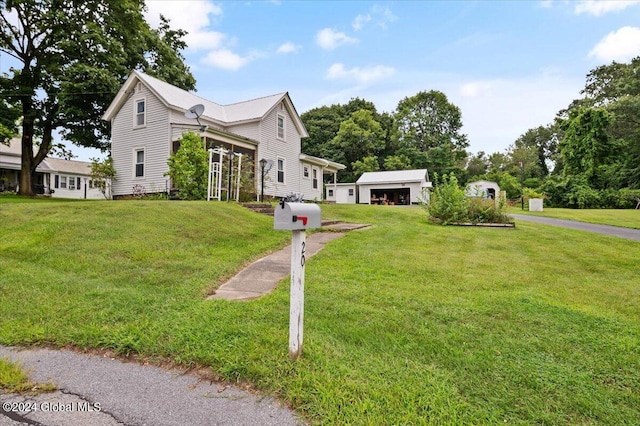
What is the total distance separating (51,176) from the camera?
29.2m

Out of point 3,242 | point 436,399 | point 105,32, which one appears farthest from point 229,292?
point 105,32

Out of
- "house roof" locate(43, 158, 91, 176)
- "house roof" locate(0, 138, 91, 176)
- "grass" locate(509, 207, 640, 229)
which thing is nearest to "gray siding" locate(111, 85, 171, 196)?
"house roof" locate(0, 138, 91, 176)

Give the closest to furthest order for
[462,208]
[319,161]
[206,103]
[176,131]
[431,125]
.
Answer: [462,208] → [176,131] → [206,103] → [319,161] → [431,125]

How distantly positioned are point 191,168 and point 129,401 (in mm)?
11531

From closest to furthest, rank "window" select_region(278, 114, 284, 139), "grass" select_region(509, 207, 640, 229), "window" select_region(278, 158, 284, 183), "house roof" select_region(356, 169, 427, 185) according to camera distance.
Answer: "grass" select_region(509, 207, 640, 229) < "window" select_region(278, 158, 284, 183) < "window" select_region(278, 114, 284, 139) < "house roof" select_region(356, 169, 427, 185)

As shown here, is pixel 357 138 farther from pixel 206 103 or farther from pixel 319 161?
pixel 206 103

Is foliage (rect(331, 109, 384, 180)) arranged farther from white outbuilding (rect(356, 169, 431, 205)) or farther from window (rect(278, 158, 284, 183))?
window (rect(278, 158, 284, 183))

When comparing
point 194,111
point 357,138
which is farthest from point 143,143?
point 357,138

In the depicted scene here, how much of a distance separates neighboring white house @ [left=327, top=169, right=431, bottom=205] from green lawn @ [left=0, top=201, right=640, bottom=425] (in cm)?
2512

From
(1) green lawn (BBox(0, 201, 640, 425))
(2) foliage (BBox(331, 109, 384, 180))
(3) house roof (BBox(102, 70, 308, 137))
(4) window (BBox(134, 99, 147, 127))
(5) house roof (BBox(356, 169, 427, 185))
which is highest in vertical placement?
(2) foliage (BBox(331, 109, 384, 180))

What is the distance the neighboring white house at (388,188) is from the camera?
3122 cm

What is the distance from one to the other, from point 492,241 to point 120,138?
16.8 meters

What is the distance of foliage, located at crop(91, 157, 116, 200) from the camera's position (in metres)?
15.9

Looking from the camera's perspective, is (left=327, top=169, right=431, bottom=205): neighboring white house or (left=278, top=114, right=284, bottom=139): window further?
(left=327, top=169, right=431, bottom=205): neighboring white house
